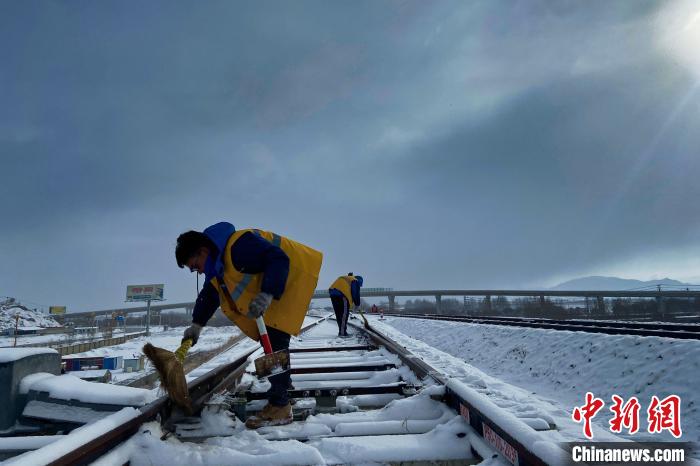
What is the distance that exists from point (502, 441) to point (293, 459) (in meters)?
0.99

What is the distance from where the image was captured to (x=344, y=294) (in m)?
9.52

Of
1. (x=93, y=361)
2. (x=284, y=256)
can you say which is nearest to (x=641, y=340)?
(x=284, y=256)

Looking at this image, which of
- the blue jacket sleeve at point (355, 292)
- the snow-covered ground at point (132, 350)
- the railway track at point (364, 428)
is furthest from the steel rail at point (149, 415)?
the snow-covered ground at point (132, 350)

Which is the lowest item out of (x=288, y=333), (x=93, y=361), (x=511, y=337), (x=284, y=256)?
(x=93, y=361)

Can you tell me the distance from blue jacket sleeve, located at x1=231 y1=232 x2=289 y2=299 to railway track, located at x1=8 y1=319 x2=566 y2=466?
93 cm

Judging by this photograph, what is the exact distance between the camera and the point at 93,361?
19828 mm

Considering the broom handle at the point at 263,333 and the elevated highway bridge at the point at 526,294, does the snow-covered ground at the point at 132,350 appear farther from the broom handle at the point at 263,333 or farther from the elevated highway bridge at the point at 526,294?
the elevated highway bridge at the point at 526,294

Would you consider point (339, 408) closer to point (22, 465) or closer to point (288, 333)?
point (288, 333)

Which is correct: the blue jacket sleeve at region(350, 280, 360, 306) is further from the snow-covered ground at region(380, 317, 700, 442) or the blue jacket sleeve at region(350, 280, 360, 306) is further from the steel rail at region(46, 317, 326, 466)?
the steel rail at region(46, 317, 326, 466)

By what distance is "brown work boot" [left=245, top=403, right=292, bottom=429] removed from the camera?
2.65m

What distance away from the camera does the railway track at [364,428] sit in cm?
185

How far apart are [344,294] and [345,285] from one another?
245mm

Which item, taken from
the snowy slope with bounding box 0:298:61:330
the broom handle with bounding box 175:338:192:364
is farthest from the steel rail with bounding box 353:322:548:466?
the snowy slope with bounding box 0:298:61:330

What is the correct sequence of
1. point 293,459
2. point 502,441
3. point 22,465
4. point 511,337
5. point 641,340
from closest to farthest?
1. point 22,465
2. point 502,441
3. point 293,459
4. point 641,340
5. point 511,337
